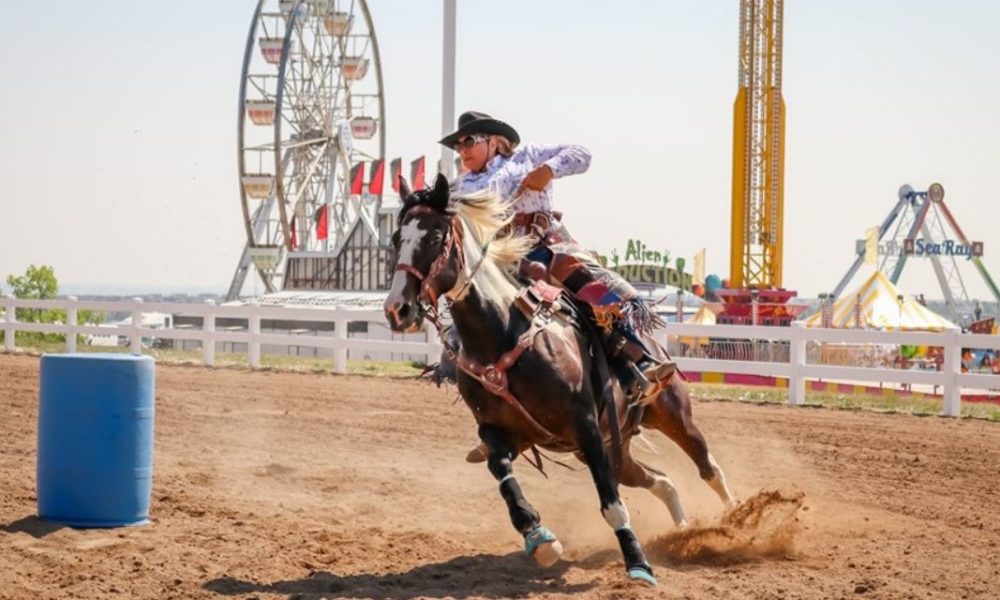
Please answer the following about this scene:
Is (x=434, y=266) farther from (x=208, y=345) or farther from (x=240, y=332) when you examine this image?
(x=240, y=332)

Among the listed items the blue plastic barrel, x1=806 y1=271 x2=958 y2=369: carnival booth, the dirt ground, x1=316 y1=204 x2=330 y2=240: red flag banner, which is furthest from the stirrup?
x1=316 y1=204 x2=330 y2=240: red flag banner

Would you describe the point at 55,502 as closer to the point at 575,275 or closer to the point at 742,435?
the point at 575,275

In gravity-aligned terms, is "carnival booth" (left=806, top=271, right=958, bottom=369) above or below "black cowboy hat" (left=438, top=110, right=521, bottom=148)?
below

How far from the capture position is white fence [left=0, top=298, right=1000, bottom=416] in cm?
1761

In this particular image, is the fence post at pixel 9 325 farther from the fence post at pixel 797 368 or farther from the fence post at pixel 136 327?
the fence post at pixel 797 368

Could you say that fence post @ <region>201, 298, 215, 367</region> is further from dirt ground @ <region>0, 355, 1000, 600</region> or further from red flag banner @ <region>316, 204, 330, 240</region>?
red flag banner @ <region>316, 204, 330, 240</region>

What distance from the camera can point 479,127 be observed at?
8086mm

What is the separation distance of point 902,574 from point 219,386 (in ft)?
43.0

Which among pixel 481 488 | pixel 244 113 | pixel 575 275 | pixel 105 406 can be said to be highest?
pixel 244 113

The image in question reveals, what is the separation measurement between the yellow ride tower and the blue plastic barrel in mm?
53367

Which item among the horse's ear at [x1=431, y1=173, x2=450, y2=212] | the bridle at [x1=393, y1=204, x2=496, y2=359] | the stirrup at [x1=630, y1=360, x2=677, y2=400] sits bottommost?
the stirrup at [x1=630, y1=360, x2=677, y2=400]

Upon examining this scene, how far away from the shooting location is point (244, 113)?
5538cm

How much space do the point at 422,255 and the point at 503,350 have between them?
693 mm

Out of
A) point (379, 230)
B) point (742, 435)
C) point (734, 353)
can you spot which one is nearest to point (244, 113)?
point (379, 230)
